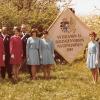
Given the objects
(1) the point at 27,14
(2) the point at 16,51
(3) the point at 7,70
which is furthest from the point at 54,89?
(1) the point at 27,14

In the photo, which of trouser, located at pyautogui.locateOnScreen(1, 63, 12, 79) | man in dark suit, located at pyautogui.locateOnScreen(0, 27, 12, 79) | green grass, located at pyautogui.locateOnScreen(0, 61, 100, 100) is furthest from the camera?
trouser, located at pyautogui.locateOnScreen(1, 63, 12, 79)

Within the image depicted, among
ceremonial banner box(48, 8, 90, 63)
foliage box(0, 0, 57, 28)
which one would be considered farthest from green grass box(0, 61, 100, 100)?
foliage box(0, 0, 57, 28)

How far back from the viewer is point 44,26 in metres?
23.2

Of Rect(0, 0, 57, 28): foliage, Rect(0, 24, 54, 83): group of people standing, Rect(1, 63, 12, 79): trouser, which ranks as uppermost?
Rect(0, 0, 57, 28): foliage

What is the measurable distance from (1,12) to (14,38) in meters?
5.26

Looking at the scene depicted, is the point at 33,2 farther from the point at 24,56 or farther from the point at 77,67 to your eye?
the point at 24,56

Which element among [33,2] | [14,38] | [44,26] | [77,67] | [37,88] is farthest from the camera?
[33,2]

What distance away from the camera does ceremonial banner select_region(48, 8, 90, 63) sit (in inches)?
851

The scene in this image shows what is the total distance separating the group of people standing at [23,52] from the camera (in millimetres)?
16938

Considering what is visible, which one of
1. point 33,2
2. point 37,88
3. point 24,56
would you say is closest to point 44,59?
point 24,56

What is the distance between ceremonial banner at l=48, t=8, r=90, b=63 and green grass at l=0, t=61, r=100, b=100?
8.91ft

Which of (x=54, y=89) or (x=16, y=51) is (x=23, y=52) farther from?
(x=54, y=89)

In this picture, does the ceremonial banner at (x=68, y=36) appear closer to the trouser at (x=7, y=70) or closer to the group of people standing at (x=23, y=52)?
the group of people standing at (x=23, y=52)

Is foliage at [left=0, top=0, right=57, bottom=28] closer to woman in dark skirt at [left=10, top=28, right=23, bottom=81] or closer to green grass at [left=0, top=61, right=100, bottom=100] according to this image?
green grass at [left=0, top=61, right=100, bottom=100]
